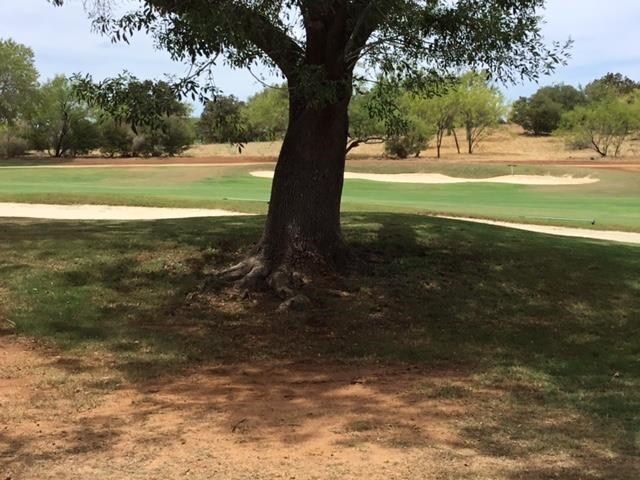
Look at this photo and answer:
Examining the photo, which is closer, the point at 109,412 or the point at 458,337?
the point at 109,412

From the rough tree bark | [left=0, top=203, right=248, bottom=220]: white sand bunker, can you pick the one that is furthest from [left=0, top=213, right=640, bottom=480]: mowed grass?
[left=0, top=203, right=248, bottom=220]: white sand bunker

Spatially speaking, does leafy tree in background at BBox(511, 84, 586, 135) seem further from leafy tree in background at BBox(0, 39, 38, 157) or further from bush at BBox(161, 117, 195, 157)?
leafy tree in background at BBox(0, 39, 38, 157)

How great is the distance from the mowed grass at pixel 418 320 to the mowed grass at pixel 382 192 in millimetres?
11023

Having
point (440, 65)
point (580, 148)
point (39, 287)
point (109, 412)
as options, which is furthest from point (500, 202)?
point (580, 148)

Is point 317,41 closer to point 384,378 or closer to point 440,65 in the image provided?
point 440,65

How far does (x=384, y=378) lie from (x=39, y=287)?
186 inches

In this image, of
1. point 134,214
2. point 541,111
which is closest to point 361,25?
point 134,214

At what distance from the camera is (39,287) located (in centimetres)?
893

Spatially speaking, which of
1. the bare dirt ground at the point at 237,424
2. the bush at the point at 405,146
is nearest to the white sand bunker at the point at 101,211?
the bare dirt ground at the point at 237,424

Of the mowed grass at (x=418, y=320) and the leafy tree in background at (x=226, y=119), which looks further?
the leafy tree in background at (x=226, y=119)

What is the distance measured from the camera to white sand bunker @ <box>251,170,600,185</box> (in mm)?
37938

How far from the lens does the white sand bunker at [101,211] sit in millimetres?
20562

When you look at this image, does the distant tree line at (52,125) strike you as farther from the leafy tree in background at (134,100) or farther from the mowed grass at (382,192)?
the leafy tree in background at (134,100)

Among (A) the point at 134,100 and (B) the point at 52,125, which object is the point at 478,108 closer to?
(B) the point at 52,125
